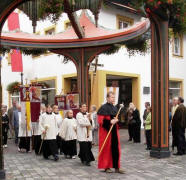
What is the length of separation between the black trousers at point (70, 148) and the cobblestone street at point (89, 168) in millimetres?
245

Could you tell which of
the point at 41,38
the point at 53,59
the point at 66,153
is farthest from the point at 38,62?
the point at 66,153

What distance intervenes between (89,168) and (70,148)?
190 cm

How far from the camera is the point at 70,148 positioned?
403 inches

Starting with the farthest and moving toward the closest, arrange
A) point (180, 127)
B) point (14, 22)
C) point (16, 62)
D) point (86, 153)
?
point (16, 62)
point (14, 22)
point (180, 127)
point (86, 153)

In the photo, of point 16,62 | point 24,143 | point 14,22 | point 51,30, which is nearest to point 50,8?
point 24,143

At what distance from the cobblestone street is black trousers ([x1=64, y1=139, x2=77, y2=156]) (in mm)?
245

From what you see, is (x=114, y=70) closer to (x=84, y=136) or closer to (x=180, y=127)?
(x=180, y=127)

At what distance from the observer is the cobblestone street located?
739 centimetres

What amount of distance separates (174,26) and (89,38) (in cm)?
468

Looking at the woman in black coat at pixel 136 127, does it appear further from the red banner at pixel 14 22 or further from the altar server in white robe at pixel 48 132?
the red banner at pixel 14 22

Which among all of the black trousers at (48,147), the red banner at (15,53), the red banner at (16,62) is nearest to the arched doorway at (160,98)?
the black trousers at (48,147)

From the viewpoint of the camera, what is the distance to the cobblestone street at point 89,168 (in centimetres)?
739

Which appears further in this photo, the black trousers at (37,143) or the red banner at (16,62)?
the red banner at (16,62)

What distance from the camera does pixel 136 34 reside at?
12.6 meters
